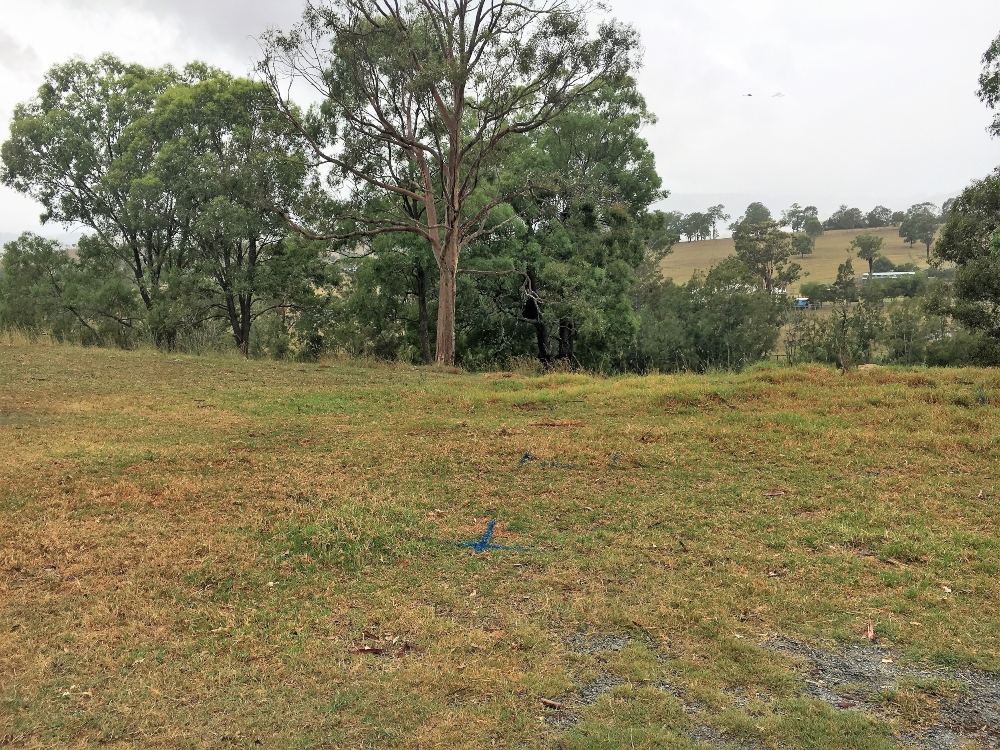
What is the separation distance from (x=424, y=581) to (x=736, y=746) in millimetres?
1773

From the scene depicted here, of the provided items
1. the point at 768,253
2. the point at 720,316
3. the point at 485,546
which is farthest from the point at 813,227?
the point at 485,546

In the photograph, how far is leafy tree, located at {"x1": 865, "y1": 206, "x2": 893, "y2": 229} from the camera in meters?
89.0

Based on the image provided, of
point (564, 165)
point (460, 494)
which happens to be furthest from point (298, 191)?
point (460, 494)

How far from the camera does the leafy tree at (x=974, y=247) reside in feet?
55.2

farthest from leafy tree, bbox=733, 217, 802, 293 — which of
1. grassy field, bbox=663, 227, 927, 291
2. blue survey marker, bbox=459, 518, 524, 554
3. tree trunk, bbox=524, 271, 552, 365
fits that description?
blue survey marker, bbox=459, 518, 524, 554

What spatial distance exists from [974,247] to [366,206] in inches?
668

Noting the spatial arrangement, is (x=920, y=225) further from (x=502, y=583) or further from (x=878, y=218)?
(x=502, y=583)

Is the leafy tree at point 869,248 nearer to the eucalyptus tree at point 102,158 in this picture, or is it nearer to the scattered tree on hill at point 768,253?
the scattered tree on hill at point 768,253

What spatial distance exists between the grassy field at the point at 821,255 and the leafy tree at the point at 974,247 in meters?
38.8

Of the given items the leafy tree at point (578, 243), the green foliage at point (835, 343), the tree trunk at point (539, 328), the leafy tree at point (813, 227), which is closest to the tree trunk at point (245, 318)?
Answer: the leafy tree at point (578, 243)

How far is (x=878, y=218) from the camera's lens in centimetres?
9094

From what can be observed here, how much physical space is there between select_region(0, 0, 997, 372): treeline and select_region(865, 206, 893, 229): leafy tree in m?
81.1

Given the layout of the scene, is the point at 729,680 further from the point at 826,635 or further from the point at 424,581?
the point at 424,581

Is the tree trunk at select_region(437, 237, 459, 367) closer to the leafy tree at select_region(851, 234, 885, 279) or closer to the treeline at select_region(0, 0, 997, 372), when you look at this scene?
the treeline at select_region(0, 0, 997, 372)
